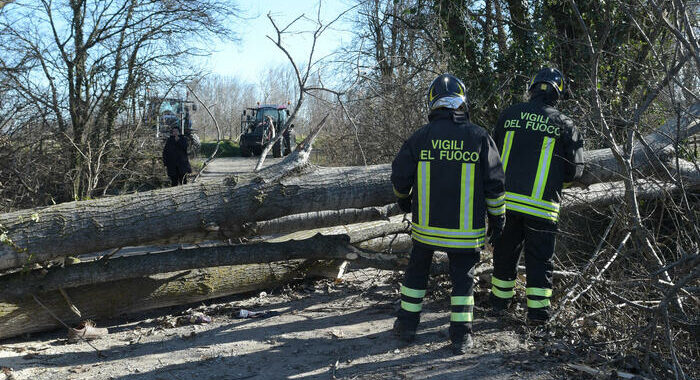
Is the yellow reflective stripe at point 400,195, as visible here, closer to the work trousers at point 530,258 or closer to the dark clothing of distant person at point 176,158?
the work trousers at point 530,258

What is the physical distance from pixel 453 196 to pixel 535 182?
792 mm

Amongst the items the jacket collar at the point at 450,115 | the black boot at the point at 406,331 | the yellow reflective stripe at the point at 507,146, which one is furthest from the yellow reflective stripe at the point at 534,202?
the black boot at the point at 406,331

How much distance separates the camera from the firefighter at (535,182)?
165 inches

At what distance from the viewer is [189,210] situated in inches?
176

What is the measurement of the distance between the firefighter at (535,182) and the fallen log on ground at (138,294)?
2.17 m

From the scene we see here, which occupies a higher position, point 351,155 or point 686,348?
point 351,155

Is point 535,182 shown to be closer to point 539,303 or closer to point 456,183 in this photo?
point 456,183

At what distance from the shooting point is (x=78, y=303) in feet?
15.2

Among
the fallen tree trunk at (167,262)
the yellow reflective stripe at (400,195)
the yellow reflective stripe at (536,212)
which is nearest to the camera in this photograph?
the yellow reflective stripe at (400,195)

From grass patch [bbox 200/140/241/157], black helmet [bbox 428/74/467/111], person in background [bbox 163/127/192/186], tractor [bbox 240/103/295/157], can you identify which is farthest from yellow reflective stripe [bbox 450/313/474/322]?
grass patch [bbox 200/140/241/157]

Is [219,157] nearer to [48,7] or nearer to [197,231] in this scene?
[48,7]

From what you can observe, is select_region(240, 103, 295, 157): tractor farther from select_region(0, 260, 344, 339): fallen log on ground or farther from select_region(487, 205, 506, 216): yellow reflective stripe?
select_region(487, 205, 506, 216): yellow reflective stripe

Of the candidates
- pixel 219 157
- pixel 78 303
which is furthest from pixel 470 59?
pixel 219 157

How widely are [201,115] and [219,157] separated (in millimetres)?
13998
